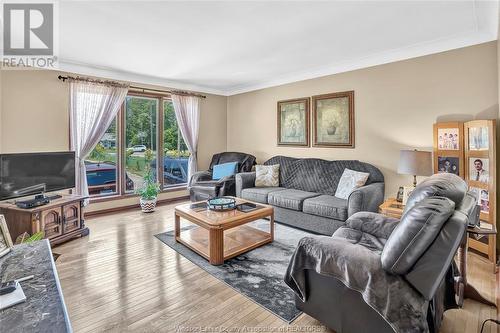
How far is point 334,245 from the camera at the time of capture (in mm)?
1716

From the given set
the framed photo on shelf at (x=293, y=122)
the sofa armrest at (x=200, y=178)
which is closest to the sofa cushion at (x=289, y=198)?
the framed photo on shelf at (x=293, y=122)

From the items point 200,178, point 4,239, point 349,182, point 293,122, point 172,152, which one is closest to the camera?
point 4,239

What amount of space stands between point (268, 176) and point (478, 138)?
281 cm

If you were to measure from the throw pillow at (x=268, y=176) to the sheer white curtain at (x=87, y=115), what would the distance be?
8.71ft

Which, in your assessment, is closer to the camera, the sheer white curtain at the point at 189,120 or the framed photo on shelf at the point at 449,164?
the framed photo on shelf at the point at 449,164

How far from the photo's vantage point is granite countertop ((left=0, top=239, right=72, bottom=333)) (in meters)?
0.86

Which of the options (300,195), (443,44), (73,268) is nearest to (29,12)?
(73,268)

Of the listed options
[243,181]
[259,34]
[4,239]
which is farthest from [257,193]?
[4,239]

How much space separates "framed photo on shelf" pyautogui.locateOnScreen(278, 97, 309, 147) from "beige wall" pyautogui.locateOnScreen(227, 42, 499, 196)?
0.13m

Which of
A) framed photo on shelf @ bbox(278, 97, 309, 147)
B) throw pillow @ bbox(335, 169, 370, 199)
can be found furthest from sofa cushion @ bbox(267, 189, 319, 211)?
framed photo on shelf @ bbox(278, 97, 309, 147)

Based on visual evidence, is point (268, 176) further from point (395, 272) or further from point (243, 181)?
point (395, 272)

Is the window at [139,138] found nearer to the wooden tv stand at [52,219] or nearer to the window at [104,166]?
the window at [104,166]

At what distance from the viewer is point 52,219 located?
328 centimetres

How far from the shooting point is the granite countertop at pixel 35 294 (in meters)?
0.86
